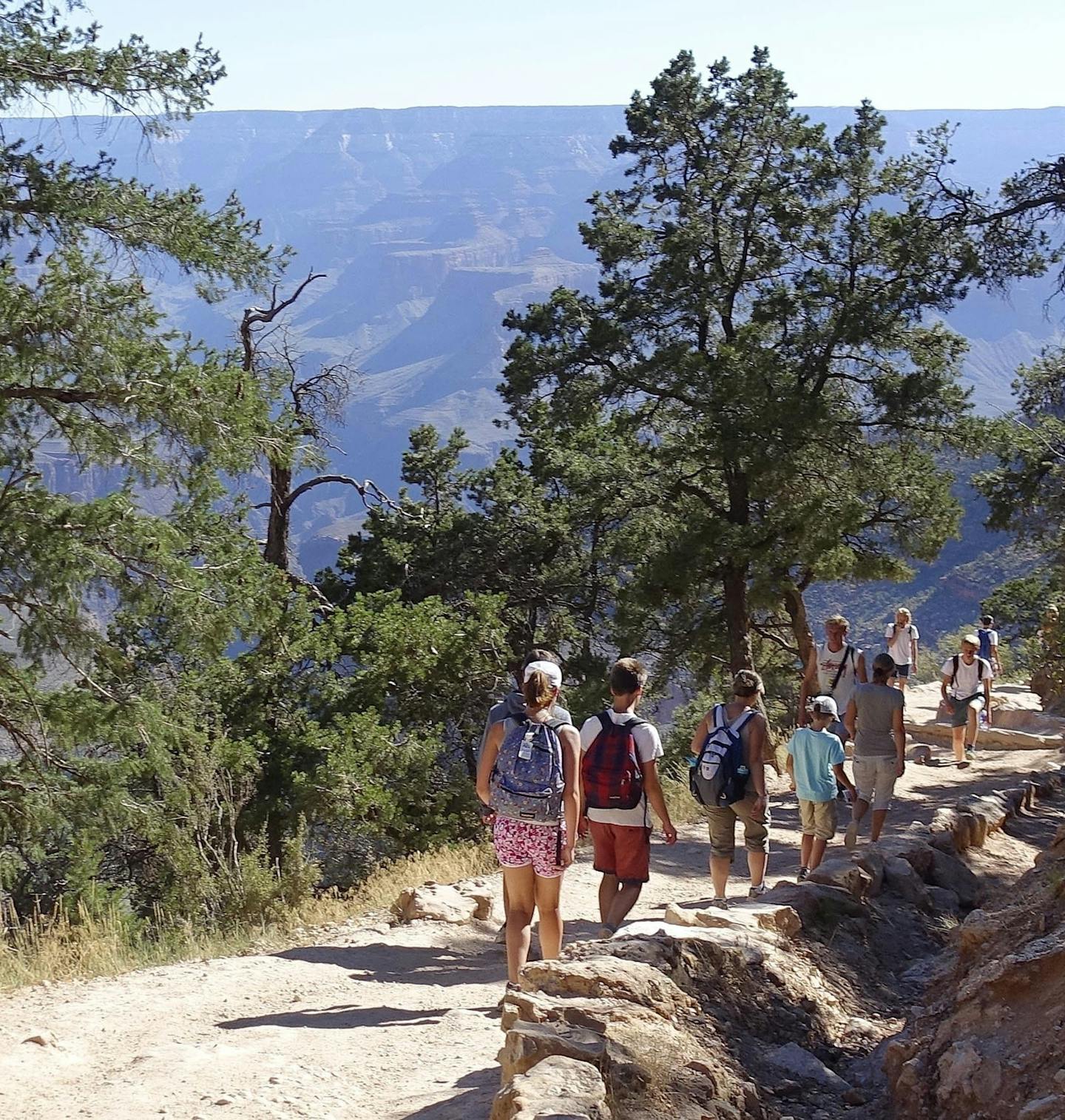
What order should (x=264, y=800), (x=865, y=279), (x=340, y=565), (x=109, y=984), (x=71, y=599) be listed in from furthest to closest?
(x=340, y=565)
(x=865, y=279)
(x=264, y=800)
(x=71, y=599)
(x=109, y=984)

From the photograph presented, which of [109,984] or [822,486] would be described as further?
[822,486]

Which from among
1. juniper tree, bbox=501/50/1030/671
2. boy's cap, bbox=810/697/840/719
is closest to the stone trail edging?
boy's cap, bbox=810/697/840/719

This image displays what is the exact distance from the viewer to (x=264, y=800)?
651 inches

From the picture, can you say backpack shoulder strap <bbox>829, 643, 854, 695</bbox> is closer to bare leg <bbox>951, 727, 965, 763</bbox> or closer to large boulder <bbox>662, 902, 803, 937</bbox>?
bare leg <bbox>951, 727, 965, 763</bbox>

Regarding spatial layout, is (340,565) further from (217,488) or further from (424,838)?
(217,488)

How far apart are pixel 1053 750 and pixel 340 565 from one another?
13.2m

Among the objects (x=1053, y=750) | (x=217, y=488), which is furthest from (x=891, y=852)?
(x=1053, y=750)

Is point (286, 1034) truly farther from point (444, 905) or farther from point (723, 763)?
point (444, 905)

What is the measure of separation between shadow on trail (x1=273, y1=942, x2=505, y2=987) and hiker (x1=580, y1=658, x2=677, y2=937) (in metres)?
1.43

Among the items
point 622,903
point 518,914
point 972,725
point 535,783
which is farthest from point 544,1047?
point 972,725

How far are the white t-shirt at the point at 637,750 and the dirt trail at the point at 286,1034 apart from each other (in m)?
1.21

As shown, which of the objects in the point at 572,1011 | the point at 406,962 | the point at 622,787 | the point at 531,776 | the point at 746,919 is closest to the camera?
the point at 572,1011

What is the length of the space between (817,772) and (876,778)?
1.02m

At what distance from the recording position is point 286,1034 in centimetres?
639
